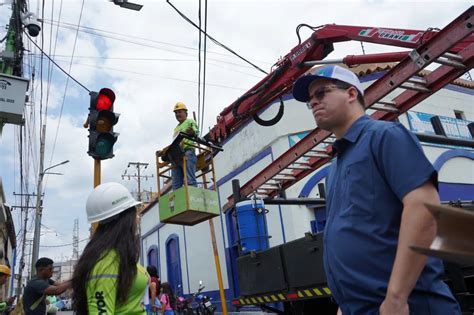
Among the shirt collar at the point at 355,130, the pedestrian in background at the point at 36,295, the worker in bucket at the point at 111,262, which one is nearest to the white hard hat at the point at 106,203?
the worker in bucket at the point at 111,262

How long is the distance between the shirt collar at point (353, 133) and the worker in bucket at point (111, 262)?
1.31 metres

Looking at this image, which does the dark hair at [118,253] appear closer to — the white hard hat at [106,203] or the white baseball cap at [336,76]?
the white hard hat at [106,203]

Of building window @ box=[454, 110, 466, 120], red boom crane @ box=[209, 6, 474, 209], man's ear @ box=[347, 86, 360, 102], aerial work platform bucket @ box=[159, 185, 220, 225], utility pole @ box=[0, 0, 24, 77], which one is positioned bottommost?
man's ear @ box=[347, 86, 360, 102]

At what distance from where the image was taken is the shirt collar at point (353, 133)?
1.84 metres

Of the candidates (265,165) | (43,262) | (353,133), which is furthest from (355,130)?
(265,165)

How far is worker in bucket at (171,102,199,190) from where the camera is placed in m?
8.78

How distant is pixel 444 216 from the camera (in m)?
1.15

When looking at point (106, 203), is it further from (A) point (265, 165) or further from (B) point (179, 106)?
(A) point (265, 165)

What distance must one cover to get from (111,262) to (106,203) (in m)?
0.41

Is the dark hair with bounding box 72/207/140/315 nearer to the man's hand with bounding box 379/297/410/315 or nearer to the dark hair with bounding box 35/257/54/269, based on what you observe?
the man's hand with bounding box 379/297/410/315

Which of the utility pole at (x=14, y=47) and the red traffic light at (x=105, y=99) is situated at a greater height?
the utility pole at (x=14, y=47)

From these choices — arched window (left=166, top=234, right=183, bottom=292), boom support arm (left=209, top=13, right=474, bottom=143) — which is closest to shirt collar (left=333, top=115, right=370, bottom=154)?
boom support arm (left=209, top=13, right=474, bottom=143)

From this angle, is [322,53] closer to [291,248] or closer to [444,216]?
[291,248]

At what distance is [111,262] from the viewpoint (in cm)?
212
